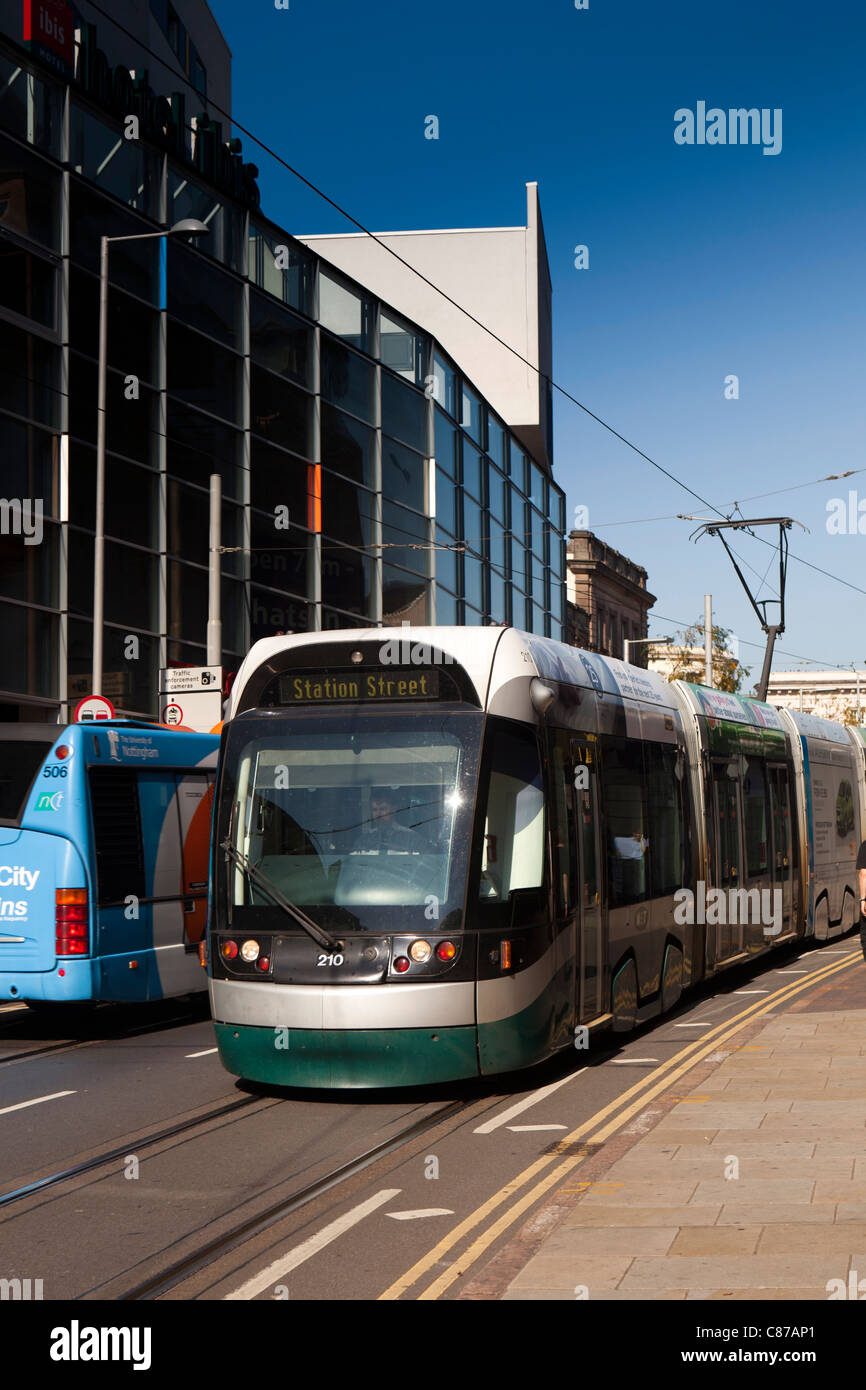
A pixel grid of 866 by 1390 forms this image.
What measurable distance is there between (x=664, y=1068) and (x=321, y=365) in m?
24.0

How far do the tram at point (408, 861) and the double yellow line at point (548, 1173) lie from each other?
0.65 m

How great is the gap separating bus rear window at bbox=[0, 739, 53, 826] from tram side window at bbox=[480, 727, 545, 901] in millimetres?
4953

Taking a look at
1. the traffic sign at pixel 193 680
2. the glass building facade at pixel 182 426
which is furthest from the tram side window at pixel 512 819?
the glass building facade at pixel 182 426

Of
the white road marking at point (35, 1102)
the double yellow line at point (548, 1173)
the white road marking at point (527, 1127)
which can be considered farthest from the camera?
the white road marking at point (35, 1102)

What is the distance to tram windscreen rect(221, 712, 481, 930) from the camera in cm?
948

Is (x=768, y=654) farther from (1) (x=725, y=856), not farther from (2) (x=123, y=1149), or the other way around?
(2) (x=123, y=1149)

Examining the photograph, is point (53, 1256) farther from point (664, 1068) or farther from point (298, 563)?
point (298, 563)

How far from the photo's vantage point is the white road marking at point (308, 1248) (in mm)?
5750

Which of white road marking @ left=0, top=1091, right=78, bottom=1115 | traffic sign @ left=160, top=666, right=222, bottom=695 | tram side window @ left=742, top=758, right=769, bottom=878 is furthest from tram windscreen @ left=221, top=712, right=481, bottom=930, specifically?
traffic sign @ left=160, top=666, right=222, bottom=695

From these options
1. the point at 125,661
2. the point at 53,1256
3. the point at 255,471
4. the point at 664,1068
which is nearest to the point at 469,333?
the point at 255,471

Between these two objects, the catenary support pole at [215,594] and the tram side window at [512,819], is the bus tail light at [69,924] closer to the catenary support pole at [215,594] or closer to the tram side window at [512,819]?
the tram side window at [512,819]

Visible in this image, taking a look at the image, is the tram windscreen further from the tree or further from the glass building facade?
the tree

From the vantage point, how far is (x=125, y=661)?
25781 mm

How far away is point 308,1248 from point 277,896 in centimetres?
348
